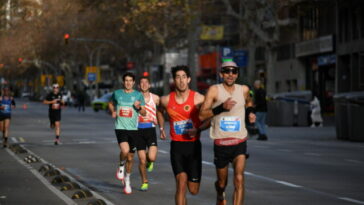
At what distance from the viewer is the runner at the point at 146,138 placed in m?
14.1

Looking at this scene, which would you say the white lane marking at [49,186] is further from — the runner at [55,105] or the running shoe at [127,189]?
the runner at [55,105]

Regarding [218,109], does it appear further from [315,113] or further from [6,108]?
[315,113]

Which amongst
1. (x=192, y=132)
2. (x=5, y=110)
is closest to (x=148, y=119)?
(x=192, y=132)

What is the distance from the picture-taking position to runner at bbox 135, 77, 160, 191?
1414 centimetres

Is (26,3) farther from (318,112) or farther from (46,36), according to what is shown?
(46,36)

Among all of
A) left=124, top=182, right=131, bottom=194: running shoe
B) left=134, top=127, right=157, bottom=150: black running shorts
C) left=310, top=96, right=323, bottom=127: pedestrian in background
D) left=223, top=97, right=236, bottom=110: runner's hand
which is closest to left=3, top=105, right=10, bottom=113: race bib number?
left=134, top=127, right=157, bottom=150: black running shorts

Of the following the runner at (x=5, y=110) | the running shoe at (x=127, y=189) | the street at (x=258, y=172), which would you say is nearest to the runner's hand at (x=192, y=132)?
the street at (x=258, y=172)

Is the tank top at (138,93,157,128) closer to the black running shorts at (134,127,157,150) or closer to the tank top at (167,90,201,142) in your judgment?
the black running shorts at (134,127,157,150)

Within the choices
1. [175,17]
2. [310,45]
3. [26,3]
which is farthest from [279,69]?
[26,3]

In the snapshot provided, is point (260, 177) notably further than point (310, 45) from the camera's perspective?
No

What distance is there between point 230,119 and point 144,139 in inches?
168

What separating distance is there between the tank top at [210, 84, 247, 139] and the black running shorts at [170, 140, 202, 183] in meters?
0.26

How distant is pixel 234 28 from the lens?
8588 cm

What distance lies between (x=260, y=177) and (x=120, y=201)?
3850 mm
